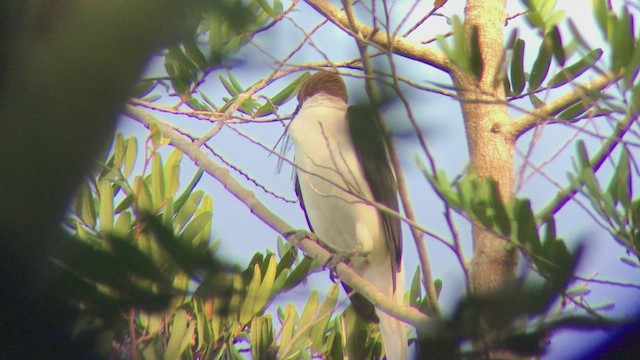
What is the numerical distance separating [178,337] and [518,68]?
0.90 meters

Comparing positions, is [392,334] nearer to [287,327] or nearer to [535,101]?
[287,327]

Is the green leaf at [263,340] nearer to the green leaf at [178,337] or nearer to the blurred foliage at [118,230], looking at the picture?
the green leaf at [178,337]

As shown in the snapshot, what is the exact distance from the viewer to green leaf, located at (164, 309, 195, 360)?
1.56 meters

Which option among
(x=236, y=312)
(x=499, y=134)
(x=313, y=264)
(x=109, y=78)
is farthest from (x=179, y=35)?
(x=499, y=134)

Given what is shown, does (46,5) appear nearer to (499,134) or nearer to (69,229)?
(69,229)

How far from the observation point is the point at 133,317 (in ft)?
1.91

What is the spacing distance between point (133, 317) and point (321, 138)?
2305 millimetres


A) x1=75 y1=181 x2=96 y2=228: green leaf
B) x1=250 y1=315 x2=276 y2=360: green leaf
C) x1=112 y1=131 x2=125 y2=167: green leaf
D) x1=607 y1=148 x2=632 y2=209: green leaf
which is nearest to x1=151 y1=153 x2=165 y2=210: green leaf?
x1=112 y1=131 x2=125 y2=167: green leaf

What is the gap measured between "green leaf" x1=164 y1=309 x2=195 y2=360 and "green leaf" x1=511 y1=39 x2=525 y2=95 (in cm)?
79

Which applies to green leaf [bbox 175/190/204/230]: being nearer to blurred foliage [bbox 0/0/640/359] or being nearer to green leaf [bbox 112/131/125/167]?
green leaf [bbox 112/131/125/167]

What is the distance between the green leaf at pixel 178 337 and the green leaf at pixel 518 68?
2.59 ft

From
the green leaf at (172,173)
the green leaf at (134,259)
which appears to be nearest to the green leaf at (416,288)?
the green leaf at (172,173)

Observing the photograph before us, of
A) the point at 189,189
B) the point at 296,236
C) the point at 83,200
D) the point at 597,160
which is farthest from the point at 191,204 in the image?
the point at 83,200

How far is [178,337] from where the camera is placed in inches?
66.7
